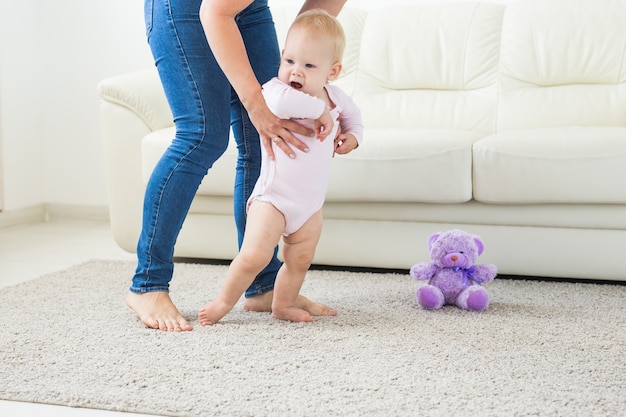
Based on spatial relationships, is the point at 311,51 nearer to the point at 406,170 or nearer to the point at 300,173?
the point at 300,173

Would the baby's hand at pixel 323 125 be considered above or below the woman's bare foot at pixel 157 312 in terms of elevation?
above

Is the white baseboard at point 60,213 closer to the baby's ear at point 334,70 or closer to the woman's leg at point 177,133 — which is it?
the woman's leg at point 177,133

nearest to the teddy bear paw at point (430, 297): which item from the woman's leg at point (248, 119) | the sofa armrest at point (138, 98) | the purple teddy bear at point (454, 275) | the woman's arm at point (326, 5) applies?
the purple teddy bear at point (454, 275)

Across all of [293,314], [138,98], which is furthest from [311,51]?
[138,98]

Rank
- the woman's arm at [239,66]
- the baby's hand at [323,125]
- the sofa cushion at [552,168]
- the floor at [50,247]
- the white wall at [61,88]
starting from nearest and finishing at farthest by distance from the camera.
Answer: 1. the woman's arm at [239,66]
2. the baby's hand at [323,125]
3. the sofa cushion at [552,168]
4. the floor at [50,247]
5. the white wall at [61,88]

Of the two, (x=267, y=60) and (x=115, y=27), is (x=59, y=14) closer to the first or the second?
(x=115, y=27)

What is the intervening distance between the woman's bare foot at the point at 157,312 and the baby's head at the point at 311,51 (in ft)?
1.92

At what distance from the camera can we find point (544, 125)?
2.87 m

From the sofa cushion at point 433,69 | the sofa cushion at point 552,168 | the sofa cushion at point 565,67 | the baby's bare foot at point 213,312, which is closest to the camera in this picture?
the baby's bare foot at point 213,312

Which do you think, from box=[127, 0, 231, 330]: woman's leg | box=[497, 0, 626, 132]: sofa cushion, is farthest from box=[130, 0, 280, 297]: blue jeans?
box=[497, 0, 626, 132]: sofa cushion

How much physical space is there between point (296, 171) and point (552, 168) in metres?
0.88

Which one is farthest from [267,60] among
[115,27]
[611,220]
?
[115,27]

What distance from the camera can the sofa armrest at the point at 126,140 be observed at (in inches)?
108

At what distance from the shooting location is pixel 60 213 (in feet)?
12.7
